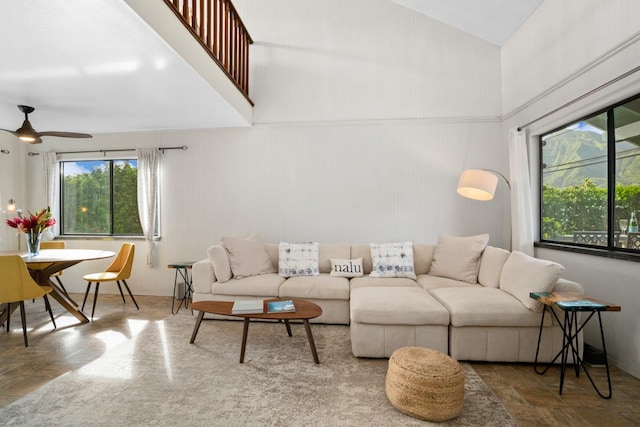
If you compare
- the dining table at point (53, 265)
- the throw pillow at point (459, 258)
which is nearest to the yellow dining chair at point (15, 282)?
the dining table at point (53, 265)

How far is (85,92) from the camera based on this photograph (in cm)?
324

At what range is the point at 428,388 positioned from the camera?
5.96 ft

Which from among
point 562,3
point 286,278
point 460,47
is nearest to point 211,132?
point 286,278

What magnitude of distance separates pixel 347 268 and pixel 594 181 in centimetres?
248

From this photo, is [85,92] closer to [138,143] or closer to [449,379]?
[138,143]

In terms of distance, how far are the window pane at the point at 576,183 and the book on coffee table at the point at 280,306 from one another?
267 cm

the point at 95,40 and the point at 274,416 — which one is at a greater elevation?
the point at 95,40

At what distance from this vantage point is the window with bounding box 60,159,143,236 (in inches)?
197

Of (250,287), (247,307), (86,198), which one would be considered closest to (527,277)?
(247,307)

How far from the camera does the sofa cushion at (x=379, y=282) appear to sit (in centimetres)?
348

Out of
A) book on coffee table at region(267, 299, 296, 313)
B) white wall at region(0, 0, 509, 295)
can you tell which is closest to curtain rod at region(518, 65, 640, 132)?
white wall at region(0, 0, 509, 295)

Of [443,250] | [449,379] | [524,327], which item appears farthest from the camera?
[443,250]

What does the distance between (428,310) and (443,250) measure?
4.33ft

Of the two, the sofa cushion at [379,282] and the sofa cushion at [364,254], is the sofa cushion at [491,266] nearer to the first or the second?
the sofa cushion at [379,282]
